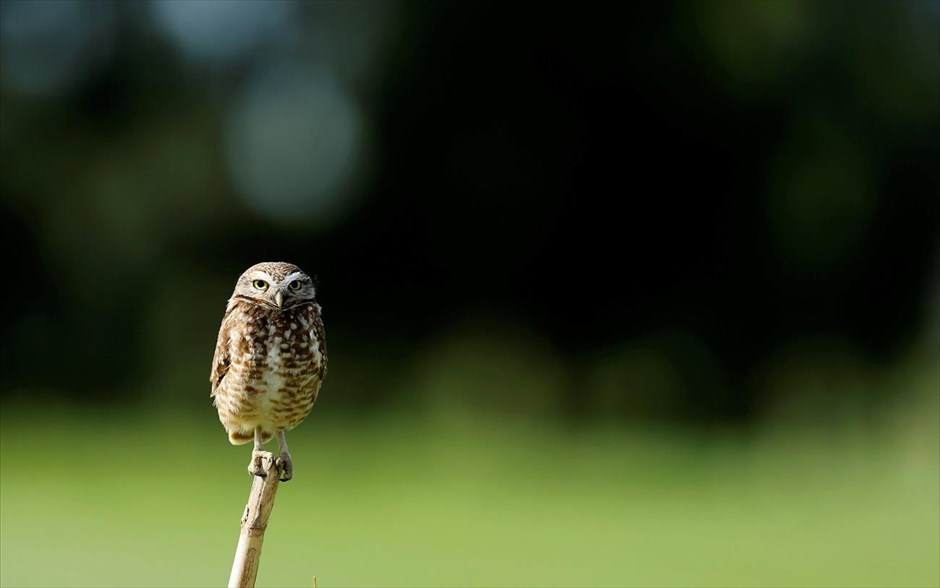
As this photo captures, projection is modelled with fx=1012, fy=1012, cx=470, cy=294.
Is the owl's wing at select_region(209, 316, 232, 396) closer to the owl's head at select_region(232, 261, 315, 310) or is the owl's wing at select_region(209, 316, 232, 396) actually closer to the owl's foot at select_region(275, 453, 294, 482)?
the owl's head at select_region(232, 261, 315, 310)

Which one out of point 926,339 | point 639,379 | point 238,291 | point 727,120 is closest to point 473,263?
point 639,379

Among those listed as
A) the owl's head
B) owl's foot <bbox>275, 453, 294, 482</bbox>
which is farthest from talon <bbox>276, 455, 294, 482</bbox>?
the owl's head

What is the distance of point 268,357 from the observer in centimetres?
251

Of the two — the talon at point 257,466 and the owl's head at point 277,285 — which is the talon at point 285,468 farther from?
the owl's head at point 277,285

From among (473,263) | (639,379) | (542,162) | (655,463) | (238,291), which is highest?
(542,162)

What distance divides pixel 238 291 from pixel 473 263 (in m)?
8.46

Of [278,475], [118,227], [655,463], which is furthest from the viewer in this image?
[118,227]

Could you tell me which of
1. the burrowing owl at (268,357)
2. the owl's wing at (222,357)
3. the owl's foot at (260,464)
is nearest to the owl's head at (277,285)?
the burrowing owl at (268,357)

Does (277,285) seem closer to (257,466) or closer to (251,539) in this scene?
(257,466)

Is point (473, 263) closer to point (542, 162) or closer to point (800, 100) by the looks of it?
point (542, 162)

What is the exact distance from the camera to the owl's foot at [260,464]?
2.48m

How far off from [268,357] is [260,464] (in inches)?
10.5

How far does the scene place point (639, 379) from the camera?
11188mm

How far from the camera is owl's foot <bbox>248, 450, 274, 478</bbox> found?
248 cm
